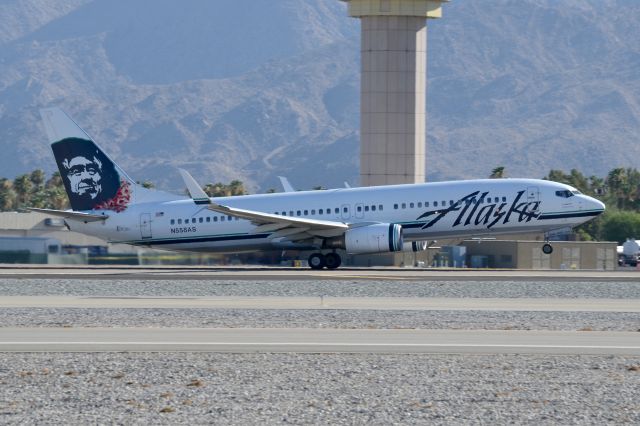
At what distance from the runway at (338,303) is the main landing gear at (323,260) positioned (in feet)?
51.0

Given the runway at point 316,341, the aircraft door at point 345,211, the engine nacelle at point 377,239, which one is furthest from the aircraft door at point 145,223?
the runway at point 316,341

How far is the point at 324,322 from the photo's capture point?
3000 cm

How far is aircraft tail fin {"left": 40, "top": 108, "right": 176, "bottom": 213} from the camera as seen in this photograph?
5572 centimetres

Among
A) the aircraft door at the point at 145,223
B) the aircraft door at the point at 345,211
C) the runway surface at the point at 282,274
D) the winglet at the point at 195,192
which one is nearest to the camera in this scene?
the runway surface at the point at 282,274

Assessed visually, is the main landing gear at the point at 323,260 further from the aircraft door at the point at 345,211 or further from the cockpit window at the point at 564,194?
the cockpit window at the point at 564,194

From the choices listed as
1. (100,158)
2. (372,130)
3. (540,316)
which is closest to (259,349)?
(540,316)

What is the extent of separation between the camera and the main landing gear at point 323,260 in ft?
176

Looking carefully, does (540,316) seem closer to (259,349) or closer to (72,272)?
(259,349)

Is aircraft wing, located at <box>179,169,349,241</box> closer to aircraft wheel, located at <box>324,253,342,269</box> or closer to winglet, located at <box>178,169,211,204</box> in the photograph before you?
winglet, located at <box>178,169,211,204</box>

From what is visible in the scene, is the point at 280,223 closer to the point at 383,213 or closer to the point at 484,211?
the point at 383,213

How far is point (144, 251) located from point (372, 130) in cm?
2806

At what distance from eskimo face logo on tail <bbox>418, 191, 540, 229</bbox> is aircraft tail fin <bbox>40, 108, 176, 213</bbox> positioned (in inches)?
483

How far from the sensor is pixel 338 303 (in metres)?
35.5

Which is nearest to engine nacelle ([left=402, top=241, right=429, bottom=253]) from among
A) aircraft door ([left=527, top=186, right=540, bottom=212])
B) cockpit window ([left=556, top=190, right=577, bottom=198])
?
aircraft door ([left=527, top=186, right=540, bottom=212])
